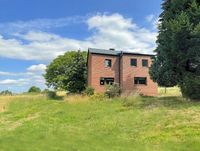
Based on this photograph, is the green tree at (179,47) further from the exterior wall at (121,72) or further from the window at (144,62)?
the window at (144,62)

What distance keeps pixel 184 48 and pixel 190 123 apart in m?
12.1

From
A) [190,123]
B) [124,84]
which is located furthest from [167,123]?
[124,84]

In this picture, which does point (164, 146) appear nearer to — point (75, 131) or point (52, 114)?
point (75, 131)

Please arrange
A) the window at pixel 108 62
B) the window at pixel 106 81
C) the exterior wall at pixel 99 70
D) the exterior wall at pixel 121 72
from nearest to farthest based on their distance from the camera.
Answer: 1. the exterior wall at pixel 99 70
2. the exterior wall at pixel 121 72
3. the window at pixel 106 81
4. the window at pixel 108 62

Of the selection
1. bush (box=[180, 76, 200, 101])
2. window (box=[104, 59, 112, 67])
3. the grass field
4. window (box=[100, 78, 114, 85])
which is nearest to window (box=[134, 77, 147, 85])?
window (box=[100, 78, 114, 85])

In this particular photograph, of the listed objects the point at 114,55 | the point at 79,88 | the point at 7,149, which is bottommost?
the point at 7,149

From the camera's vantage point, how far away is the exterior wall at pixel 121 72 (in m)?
50.7

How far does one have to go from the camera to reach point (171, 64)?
30438 millimetres

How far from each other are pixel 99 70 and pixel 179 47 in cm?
2361

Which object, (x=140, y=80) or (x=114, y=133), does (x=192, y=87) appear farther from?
(x=140, y=80)

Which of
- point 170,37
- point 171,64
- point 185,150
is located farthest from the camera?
point 171,64

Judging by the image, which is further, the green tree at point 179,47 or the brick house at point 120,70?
the brick house at point 120,70

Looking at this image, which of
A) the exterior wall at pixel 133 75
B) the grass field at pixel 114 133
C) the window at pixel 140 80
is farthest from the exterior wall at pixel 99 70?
the grass field at pixel 114 133

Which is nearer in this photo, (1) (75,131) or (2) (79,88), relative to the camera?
(1) (75,131)
